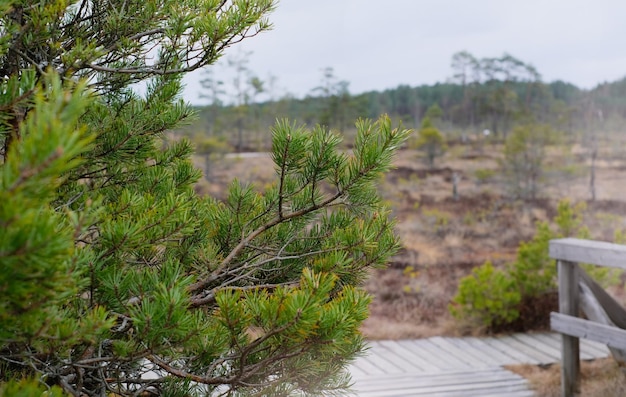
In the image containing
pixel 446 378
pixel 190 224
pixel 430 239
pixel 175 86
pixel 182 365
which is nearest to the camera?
pixel 190 224

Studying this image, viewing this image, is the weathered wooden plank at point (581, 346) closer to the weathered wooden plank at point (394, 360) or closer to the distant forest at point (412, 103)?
the weathered wooden plank at point (394, 360)

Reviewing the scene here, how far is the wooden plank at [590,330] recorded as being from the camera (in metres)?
2.81

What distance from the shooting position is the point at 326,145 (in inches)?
39.3

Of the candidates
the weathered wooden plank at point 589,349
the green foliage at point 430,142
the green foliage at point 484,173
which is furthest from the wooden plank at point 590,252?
the green foliage at point 430,142

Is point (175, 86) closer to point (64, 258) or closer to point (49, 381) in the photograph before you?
point (49, 381)

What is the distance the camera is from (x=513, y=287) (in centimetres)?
469

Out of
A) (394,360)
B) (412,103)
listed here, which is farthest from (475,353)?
(412,103)

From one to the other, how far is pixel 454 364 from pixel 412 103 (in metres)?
9.48

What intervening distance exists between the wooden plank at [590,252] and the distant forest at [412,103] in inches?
365

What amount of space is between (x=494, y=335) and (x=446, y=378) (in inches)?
45.4

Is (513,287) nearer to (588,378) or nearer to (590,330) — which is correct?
(588,378)

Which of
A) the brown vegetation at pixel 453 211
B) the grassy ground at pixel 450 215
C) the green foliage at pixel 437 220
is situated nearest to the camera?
the grassy ground at pixel 450 215

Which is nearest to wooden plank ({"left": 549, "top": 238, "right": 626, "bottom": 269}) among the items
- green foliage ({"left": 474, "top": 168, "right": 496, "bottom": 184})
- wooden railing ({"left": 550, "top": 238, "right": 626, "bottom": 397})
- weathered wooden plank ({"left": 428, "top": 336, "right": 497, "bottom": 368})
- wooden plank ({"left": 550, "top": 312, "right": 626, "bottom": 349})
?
wooden railing ({"left": 550, "top": 238, "right": 626, "bottom": 397})

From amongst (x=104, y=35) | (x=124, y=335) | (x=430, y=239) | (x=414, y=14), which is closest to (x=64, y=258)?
(x=124, y=335)
